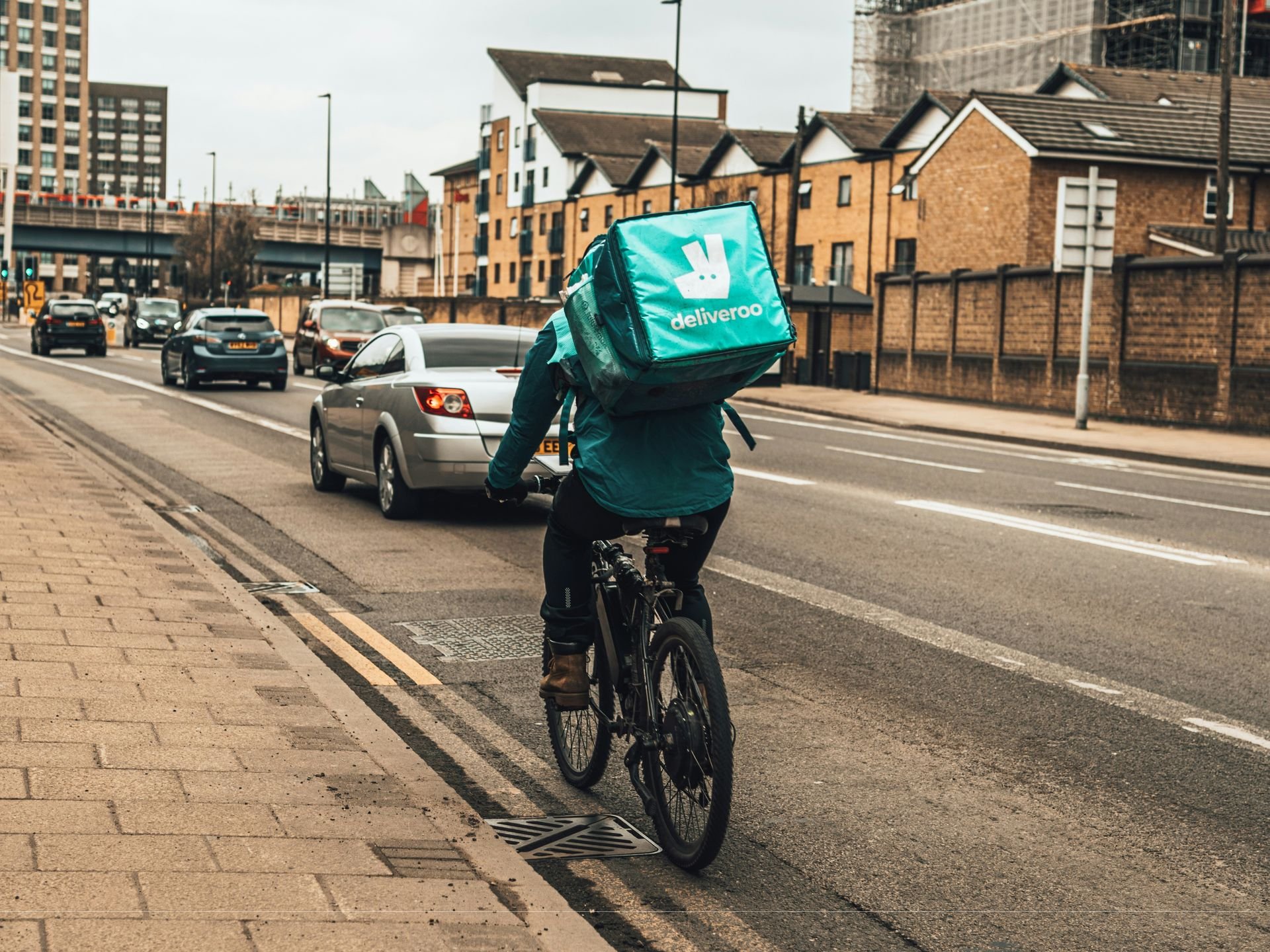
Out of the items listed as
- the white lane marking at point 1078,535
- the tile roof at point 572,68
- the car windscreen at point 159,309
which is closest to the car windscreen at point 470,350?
the white lane marking at point 1078,535

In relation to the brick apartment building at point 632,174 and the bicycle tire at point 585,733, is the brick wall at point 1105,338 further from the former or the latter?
the bicycle tire at point 585,733

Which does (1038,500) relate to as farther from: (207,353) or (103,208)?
(103,208)

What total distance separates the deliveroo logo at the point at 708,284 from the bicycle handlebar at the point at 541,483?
909mm

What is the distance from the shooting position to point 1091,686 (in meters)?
7.10

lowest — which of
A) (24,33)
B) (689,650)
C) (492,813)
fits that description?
(492,813)

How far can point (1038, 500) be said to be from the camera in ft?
49.0

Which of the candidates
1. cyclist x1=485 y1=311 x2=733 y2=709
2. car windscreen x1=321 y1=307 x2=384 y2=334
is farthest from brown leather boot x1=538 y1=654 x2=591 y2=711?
car windscreen x1=321 y1=307 x2=384 y2=334

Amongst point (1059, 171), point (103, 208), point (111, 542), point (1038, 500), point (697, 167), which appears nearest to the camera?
point (111, 542)

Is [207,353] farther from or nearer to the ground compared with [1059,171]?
nearer to the ground

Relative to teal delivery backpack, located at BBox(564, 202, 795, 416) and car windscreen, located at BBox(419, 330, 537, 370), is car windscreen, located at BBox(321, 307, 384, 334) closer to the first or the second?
car windscreen, located at BBox(419, 330, 537, 370)

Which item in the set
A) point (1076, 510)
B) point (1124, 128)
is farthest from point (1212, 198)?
point (1076, 510)

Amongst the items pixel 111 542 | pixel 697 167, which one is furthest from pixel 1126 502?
pixel 697 167

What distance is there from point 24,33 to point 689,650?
187421 millimetres

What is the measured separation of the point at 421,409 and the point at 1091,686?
6467 mm
